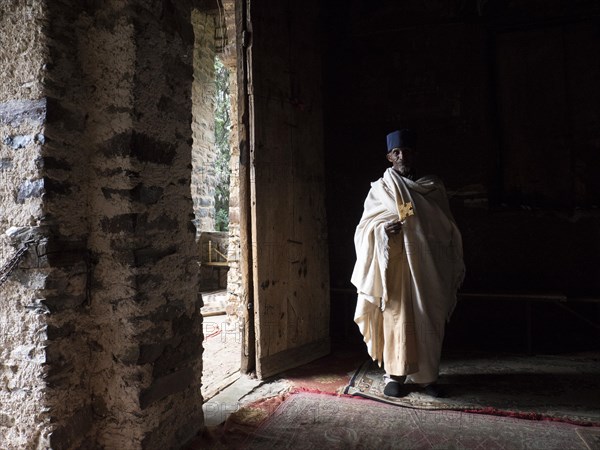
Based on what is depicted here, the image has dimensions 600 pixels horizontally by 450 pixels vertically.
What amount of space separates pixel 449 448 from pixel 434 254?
3.92ft

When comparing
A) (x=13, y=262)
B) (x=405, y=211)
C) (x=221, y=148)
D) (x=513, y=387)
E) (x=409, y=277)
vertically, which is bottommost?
(x=513, y=387)

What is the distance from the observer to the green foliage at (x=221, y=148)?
905 cm

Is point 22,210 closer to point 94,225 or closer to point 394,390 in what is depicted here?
point 94,225

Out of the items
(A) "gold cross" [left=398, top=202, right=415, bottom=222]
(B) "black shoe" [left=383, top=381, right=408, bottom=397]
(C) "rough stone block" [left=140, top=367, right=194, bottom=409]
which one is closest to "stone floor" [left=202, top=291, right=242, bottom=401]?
(C) "rough stone block" [left=140, top=367, right=194, bottom=409]

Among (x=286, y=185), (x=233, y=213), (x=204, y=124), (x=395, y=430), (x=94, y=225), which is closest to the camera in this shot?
(x=94, y=225)

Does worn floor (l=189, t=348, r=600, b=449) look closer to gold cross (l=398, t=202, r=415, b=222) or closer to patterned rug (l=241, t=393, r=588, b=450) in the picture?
patterned rug (l=241, t=393, r=588, b=450)

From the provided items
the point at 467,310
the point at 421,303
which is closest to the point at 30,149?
the point at 421,303

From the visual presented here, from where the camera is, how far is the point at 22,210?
1.75 metres

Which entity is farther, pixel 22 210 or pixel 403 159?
pixel 403 159

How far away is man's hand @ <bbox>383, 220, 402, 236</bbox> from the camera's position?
2.85 meters

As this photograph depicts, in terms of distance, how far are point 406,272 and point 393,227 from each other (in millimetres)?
320

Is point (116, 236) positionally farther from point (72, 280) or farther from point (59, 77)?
point (59, 77)

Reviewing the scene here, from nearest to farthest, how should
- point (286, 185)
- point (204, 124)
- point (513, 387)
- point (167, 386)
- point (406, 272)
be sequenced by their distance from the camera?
point (167, 386) → point (406, 272) → point (513, 387) → point (286, 185) → point (204, 124)

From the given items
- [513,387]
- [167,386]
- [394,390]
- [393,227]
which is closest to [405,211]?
[393,227]
